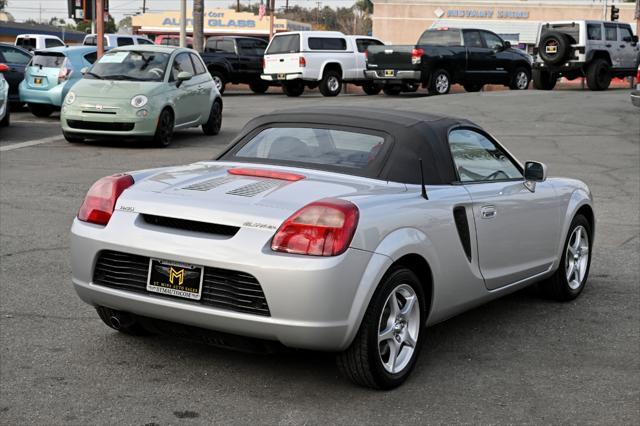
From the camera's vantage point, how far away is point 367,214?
4754 millimetres

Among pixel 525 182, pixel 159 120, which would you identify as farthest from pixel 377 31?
pixel 525 182

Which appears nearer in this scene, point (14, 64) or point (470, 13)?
point (14, 64)

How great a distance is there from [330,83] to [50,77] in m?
11.9

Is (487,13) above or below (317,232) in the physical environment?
above

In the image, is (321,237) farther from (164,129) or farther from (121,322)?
(164,129)

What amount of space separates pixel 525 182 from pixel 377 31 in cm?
6924

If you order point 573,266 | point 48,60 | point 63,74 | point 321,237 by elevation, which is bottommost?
point 573,266

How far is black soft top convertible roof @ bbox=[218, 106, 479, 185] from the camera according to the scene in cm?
542

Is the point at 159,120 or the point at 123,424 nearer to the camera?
the point at 123,424

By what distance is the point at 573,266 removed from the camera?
23.2ft

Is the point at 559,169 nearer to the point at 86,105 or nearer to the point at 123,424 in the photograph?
the point at 86,105

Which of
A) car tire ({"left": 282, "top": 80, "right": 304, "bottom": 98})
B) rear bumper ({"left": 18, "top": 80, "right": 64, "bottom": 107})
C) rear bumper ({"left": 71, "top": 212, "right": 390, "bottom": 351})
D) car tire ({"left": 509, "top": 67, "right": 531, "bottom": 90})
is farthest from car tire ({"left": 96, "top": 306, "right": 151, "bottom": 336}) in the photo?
car tire ({"left": 509, "top": 67, "right": 531, "bottom": 90})

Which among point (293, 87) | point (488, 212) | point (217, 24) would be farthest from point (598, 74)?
point (217, 24)

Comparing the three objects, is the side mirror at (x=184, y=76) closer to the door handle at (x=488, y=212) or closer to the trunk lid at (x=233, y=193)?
the trunk lid at (x=233, y=193)
